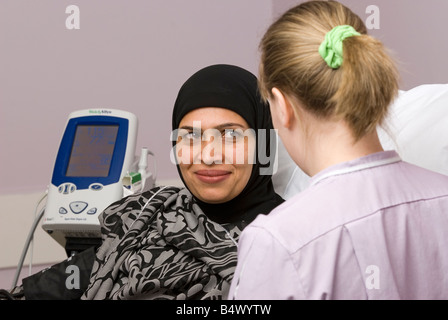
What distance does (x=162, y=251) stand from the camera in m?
1.72

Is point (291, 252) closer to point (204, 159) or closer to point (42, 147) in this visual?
point (204, 159)

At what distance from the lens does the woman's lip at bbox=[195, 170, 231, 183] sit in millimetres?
1685

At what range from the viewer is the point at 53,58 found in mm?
3158

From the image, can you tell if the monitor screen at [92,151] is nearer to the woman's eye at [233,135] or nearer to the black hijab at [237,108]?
the black hijab at [237,108]

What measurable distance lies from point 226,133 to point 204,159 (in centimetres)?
9

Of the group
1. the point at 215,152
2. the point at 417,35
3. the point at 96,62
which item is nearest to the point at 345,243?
the point at 215,152

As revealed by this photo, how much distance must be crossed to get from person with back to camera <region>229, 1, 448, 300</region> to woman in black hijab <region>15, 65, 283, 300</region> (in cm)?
62

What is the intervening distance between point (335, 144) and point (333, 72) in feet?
0.36

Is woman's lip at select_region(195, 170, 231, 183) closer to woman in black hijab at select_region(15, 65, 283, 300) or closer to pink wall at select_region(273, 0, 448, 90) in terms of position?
woman in black hijab at select_region(15, 65, 283, 300)

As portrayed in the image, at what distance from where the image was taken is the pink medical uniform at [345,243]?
3.05 feet

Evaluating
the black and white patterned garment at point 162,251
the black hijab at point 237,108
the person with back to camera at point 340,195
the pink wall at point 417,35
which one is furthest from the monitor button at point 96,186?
the person with back to camera at point 340,195

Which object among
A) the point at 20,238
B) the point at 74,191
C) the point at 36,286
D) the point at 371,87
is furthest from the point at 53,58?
the point at 371,87

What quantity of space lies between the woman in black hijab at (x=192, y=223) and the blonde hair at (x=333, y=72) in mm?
658

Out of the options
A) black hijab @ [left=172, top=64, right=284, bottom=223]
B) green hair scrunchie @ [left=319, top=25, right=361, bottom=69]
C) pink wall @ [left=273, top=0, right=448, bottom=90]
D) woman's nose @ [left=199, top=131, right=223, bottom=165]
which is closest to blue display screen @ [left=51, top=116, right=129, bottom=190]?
black hijab @ [left=172, top=64, right=284, bottom=223]
